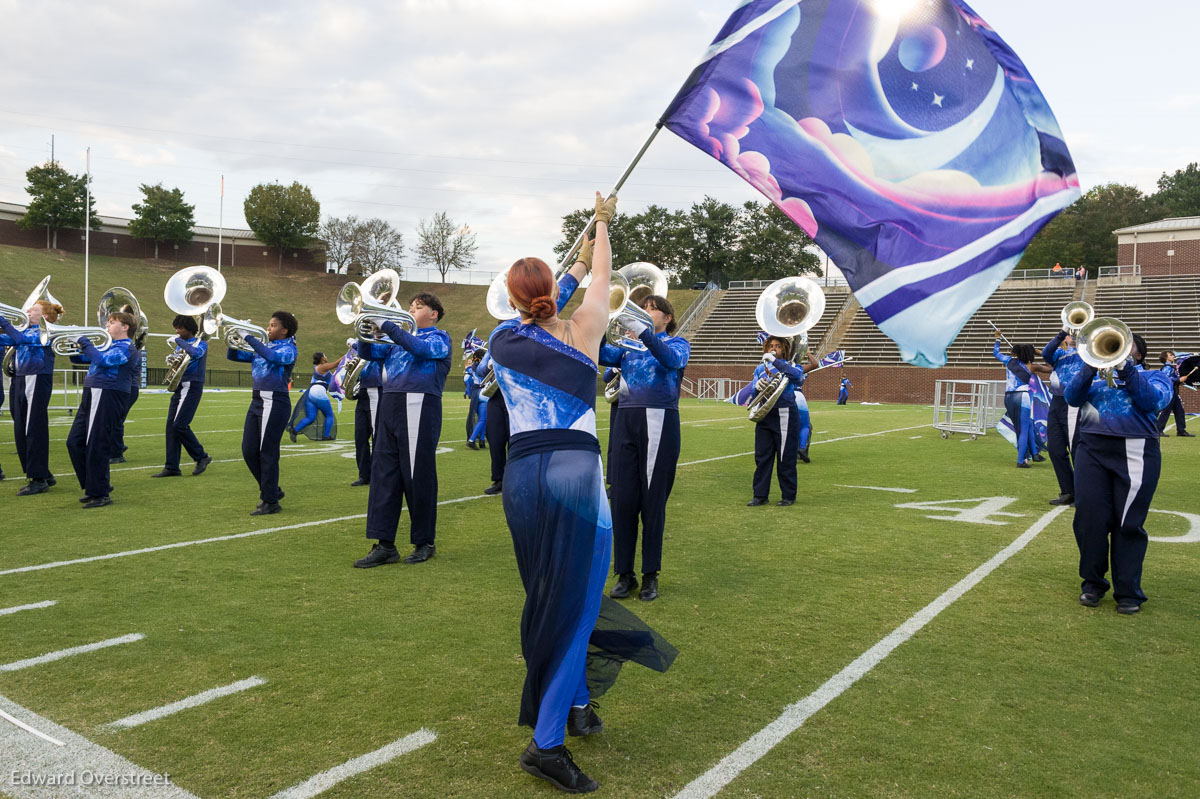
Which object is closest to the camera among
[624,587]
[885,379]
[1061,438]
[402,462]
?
[624,587]

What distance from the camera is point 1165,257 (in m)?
46.3

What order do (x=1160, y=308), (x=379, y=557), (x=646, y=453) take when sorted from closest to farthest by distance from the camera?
(x=646, y=453)
(x=379, y=557)
(x=1160, y=308)

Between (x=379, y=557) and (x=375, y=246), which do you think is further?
(x=375, y=246)

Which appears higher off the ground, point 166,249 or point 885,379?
point 166,249

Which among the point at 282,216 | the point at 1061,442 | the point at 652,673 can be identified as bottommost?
the point at 652,673

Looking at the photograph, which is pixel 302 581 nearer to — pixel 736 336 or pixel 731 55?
pixel 731 55

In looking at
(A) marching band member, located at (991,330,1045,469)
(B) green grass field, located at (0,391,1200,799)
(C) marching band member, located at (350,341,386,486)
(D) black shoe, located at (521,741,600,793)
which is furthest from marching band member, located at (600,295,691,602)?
(A) marching band member, located at (991,330,1045,469)

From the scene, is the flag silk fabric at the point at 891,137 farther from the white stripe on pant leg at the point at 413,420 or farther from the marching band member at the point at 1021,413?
the marching band member at the point at 1021,413

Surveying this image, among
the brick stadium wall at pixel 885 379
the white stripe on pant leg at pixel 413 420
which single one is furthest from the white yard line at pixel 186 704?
the brick stadium wall at pixel 885 379

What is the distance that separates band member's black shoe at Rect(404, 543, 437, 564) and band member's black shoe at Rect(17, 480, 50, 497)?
190 inches

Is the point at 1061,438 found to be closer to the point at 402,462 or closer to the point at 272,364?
the point at 402,462

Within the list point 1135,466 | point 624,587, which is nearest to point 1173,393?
point 1135,466

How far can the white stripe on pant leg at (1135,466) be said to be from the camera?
5.14 m

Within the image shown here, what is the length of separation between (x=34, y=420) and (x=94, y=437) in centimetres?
124
